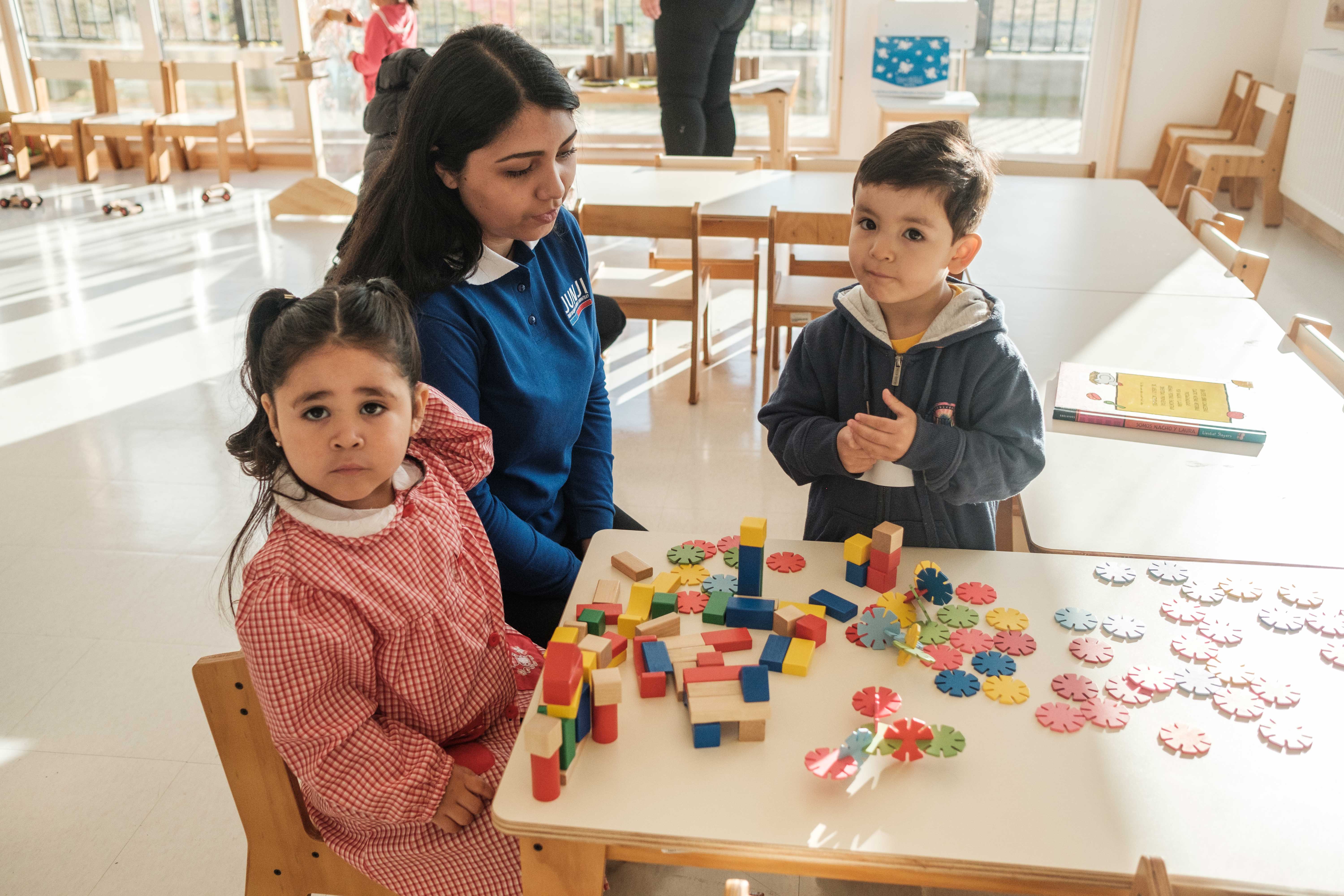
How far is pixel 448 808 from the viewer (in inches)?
47.6

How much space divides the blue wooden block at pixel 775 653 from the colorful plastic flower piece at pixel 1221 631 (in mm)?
482

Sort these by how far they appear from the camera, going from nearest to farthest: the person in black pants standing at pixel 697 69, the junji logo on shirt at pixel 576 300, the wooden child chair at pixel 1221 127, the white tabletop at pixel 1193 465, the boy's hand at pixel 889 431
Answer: the boy's hand at pixel 889 431 → the white tabletop at pixel 1193 465 → the junji logo on shirt at pixel 576 300 → the person in black pants standing at pixel 697 69 → the wooden child chair at pixel 1221 127

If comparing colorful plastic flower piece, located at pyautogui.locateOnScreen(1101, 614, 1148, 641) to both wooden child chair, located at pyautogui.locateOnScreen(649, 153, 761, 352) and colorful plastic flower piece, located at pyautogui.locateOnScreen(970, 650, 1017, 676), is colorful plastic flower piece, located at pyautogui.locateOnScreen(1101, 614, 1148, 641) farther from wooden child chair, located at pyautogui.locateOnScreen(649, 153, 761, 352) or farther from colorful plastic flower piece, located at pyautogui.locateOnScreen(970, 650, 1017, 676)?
wooden child chair, located at pyautogui.locateOnScreen(649, 153, 761, 352)

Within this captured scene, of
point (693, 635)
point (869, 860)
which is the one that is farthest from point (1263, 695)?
point (693, 635)

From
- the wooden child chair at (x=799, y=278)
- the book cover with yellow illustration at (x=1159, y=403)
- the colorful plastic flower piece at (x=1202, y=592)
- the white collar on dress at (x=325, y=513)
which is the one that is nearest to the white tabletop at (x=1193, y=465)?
the book cover with yellow illustration at (x=1159, y=403)

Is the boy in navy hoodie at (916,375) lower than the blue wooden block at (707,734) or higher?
higher

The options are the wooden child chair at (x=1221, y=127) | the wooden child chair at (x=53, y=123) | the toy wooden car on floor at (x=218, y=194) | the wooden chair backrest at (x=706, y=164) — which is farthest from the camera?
the wooden child chair at (x=53, y=123)

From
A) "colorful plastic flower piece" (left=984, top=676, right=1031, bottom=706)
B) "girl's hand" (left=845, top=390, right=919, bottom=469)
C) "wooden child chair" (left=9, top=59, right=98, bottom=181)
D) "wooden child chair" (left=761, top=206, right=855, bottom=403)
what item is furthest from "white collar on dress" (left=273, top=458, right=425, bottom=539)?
"wooden child chair" (left=9, top=59, right=98, bottom=181)

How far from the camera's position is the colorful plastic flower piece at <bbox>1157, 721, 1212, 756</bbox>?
102cm

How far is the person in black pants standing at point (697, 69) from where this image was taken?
4.41 metres

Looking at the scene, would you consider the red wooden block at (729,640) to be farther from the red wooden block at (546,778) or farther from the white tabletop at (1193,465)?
the white tabletop at (1193,465)

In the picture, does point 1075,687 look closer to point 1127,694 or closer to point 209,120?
point 1127,694

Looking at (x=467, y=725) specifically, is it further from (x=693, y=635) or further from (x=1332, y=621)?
(x=1332, y=621)

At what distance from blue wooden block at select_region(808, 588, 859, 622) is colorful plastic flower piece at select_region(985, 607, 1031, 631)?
6.2 inches
